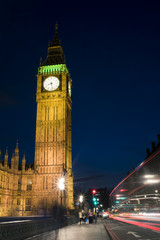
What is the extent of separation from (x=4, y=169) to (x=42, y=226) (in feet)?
145

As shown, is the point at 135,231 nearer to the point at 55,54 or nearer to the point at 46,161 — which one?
the point at 46,161

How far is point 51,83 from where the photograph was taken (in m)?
70.2

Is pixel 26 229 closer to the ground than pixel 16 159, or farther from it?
closer to the ground

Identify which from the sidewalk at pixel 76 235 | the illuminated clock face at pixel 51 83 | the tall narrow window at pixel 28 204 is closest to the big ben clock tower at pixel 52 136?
the illuminated clock face at pixel 51 83

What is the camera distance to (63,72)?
232 ft

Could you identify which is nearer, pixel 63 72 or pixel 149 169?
pixel 63 72

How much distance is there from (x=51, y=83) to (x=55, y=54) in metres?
11.9

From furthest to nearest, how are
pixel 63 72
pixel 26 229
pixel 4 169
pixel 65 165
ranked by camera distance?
pixel 63 72 < pixel 65 165 < pixel 4 169 < pixel 26 229

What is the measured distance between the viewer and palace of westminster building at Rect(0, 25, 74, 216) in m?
59.8

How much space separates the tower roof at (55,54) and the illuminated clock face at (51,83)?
5.98 meters

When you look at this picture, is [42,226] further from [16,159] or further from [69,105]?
[69,105]

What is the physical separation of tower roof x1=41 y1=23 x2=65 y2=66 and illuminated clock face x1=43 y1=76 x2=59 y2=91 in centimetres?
598

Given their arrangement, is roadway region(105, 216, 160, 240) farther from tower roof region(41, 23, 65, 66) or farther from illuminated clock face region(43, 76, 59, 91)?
tower roof region(41, 23, 65, 66)

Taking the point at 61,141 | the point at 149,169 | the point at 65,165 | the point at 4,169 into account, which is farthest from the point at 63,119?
the point at 149,169
